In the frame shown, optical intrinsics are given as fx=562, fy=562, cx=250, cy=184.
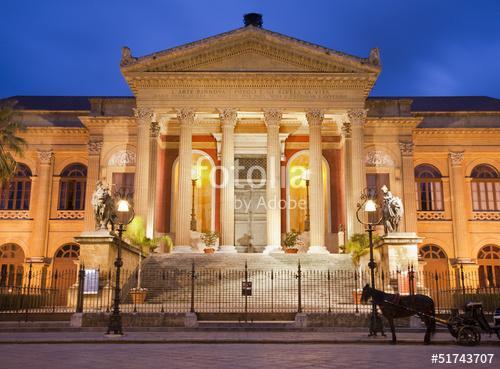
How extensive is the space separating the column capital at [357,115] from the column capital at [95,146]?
15.5 meters

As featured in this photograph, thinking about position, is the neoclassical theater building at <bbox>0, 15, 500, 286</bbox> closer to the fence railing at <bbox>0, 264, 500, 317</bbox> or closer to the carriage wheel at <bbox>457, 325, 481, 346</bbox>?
the fence railing at <bbox>0, 264, 500, 317</bbox>

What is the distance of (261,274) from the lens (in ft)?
84.4

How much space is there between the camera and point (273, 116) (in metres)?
31.7

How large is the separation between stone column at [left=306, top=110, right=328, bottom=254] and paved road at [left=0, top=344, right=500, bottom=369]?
16.9 metres

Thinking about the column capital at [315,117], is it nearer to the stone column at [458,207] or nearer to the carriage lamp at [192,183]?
the carriage lamp at [192,183]

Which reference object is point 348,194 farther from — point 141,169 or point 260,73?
point 141,169

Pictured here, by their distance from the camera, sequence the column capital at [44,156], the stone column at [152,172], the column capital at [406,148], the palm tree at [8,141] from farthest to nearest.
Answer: the column capital at [44,156] → the column capital at [406,148] → the stone column at [152,172] → the palm tree at [8,141]

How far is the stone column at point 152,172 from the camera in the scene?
3109 centimetres

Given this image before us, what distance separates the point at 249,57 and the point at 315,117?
201 inches

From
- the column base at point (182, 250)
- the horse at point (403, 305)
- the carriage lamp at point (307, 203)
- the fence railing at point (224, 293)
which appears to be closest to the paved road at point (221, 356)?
the horse at point (403, 305)

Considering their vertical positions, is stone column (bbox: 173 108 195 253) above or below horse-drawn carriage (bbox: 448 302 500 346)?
above

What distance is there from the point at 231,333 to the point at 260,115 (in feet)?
66.4

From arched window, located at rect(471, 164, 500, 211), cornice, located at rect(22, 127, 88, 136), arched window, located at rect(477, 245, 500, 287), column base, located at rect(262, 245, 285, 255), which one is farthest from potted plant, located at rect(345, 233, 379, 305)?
cornice, located at rect(22, 127, 88, 136)

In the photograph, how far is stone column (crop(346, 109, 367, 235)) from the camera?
30.7 metres
